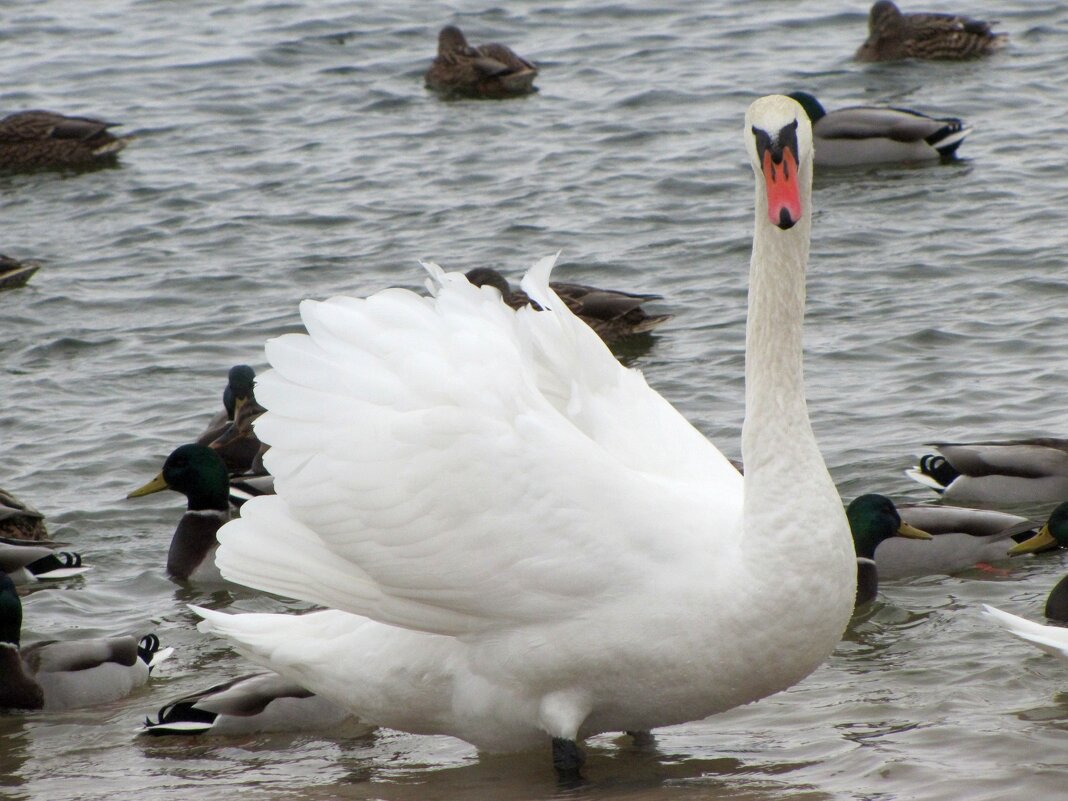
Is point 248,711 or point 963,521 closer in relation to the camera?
point 248,711

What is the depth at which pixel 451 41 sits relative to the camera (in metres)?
18.9

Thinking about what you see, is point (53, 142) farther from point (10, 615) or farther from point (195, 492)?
point (10, 615)

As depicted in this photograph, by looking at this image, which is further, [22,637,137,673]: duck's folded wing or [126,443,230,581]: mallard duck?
[126,443,230,581]: mallard duck

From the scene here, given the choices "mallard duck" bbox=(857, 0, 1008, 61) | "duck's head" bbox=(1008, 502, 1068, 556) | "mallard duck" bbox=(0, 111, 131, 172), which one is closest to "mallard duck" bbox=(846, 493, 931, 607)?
"duck's head" bbox=(1008, 502, 1068, 556)

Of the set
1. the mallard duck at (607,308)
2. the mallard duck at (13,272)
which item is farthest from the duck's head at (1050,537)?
the mallard duck at (13,272)

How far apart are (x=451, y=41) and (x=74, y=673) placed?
1226cm

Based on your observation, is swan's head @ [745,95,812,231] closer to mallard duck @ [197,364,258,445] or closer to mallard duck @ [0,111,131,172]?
mallard duck @ [197,364,258,445]

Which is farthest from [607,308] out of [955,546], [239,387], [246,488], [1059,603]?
[1059,603]

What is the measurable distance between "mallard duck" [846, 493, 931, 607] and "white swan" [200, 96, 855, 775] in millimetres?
2489

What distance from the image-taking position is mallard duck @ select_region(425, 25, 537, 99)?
59.4 feet

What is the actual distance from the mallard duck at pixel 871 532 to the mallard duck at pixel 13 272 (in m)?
7.29

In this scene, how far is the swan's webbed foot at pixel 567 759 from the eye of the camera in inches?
225

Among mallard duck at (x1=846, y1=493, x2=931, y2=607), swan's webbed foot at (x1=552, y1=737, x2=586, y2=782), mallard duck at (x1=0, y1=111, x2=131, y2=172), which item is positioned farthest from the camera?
mallard duck at (x1=0, y1=111, x2=131, y2=172)

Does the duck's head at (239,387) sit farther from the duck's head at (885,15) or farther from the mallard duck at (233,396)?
the duck's head at (885,15)
